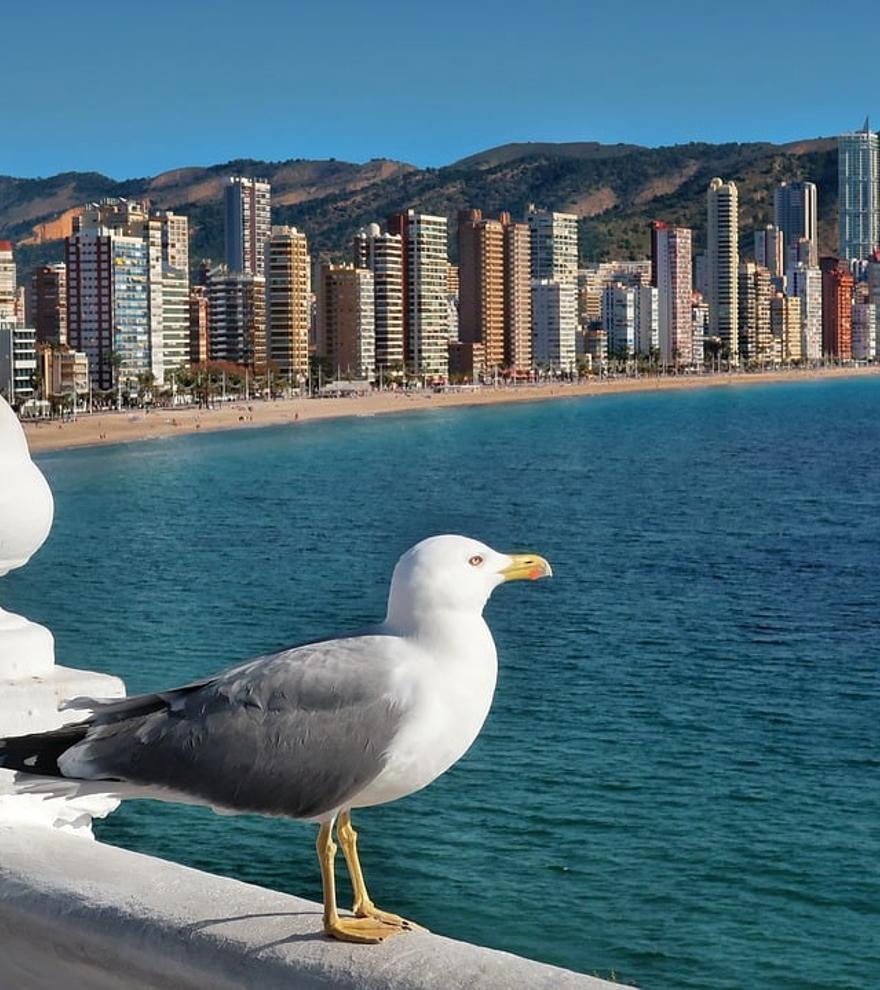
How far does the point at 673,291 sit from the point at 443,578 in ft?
596

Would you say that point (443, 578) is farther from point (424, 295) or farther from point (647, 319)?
point (647, 319)

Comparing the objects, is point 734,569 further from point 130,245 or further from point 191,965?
point 130,245

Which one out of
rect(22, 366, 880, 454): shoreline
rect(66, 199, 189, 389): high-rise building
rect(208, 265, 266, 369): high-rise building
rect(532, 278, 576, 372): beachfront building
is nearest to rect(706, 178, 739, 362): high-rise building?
rect(22, 366, 880, 454): shoreline

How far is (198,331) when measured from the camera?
131 m

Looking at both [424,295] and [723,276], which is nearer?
[424,295]

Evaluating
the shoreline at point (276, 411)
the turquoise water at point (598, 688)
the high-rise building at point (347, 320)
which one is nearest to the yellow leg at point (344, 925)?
the turquoise water at point (598, 688)

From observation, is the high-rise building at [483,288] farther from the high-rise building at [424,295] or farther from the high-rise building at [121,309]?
the high-rise building at [121,309]

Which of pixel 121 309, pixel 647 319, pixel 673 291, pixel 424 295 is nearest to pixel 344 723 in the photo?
pixel 121 309

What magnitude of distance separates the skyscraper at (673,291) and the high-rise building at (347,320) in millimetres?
47575

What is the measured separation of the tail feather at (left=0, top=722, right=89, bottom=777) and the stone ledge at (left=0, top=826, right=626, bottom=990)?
230mm

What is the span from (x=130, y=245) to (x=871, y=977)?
4373 inches

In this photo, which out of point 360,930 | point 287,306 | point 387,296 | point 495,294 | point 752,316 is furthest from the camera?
point 752,316

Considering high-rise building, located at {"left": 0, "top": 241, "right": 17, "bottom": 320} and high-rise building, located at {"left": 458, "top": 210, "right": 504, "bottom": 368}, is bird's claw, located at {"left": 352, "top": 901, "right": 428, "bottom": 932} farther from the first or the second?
high-rise building, located at {"left": 458, "top": 210, "right": 504, "bottom": 368}

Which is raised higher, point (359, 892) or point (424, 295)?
point (424, 295)
